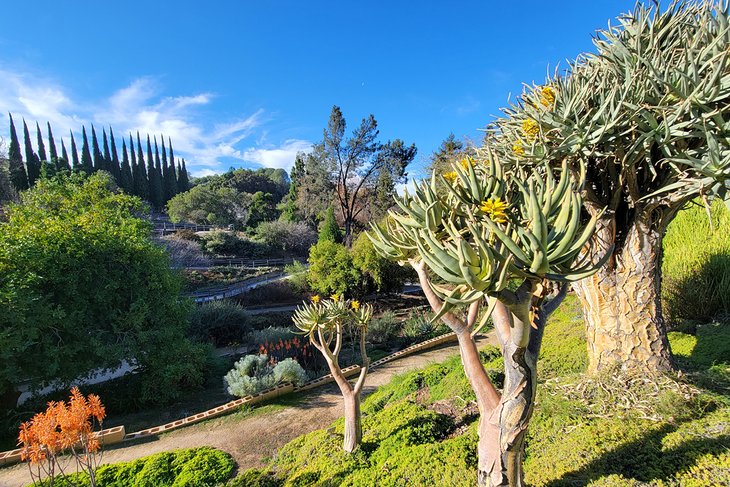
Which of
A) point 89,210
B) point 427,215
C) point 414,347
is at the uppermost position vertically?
point 89,210

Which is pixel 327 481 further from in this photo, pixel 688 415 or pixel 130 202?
pixel 130 202

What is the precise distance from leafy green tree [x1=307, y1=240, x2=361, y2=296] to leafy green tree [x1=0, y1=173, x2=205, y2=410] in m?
7.34

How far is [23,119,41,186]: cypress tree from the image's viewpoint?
1315 inches

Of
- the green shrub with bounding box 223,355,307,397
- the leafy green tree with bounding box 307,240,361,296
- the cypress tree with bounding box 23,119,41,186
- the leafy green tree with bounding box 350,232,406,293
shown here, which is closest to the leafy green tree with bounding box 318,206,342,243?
the leafy green tree with bounding box 350,232,406,293

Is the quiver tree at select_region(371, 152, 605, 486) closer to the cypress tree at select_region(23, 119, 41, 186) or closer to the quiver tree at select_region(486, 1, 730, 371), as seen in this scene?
the quiver tree at select_region(486, 1, 730, 371)

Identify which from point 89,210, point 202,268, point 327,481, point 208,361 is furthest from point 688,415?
point 202,268

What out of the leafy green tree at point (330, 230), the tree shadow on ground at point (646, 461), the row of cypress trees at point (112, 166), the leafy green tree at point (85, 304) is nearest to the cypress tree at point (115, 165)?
the row of cypress trees at point (112, 166)

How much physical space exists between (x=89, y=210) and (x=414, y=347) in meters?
10.5

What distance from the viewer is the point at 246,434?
20.8ft

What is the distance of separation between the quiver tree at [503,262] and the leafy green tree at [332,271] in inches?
505

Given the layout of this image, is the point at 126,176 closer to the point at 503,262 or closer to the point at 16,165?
the point at 16,165

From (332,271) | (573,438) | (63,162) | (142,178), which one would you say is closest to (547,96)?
(573,438)

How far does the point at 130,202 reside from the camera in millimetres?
11453

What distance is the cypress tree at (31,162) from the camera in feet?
110
